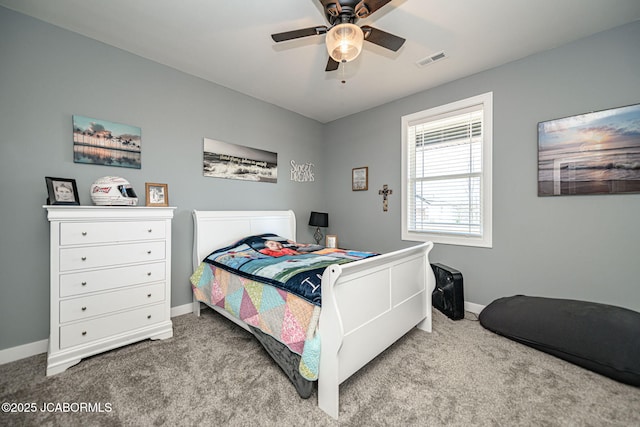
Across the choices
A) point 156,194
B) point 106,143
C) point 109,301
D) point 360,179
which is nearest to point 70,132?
point 106,143

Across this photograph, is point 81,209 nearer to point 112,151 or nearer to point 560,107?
point 112,151

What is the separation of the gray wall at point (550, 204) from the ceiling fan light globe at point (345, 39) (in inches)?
61.2

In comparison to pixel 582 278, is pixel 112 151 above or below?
above

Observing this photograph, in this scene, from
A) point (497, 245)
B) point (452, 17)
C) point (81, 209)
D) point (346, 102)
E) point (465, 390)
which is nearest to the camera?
point (465, 390)

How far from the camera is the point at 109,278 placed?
2.01 m

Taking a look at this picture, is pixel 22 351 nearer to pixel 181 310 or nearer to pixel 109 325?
pixel 109 325

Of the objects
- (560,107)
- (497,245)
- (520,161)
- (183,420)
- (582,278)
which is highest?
(560,107)

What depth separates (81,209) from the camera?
73.8 inches

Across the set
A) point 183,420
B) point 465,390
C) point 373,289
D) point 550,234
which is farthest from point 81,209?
point 550,234

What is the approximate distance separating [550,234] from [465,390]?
5.90 feet

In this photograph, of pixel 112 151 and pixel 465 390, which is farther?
pixel 112 151

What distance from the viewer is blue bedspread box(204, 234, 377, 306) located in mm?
1649

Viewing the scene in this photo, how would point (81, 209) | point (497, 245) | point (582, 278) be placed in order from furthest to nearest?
point (497, 245) → point (582, 278) → point (81, 209)

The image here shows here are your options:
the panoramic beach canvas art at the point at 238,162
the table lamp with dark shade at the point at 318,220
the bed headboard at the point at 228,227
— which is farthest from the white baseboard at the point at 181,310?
the table lamp with dark shade at the point at 318,220
